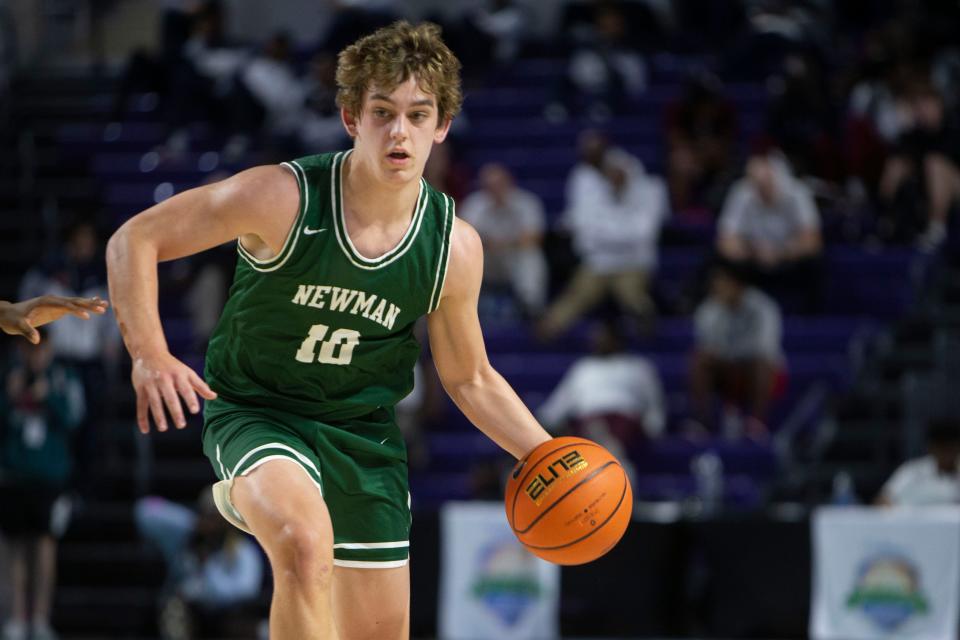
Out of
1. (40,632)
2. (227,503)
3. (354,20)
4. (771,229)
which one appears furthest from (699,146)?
(227,503)

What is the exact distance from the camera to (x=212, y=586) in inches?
426

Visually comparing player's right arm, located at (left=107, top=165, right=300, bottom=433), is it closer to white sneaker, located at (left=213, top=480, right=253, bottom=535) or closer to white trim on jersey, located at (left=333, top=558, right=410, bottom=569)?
white sneaker, located at (left=213, top=480, right=253, bottom=535)

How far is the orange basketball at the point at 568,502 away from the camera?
4.87m

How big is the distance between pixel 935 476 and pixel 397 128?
626cm

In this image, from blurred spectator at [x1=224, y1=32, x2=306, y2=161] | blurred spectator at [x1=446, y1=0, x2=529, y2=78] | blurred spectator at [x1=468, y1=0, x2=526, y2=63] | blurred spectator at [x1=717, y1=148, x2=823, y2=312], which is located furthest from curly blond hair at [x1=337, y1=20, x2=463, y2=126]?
blurred spectator at [x1=468, y1=0, x2=526, y2=63]

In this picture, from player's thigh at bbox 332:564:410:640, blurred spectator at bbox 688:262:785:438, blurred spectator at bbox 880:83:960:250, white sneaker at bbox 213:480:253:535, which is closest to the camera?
white sneaker at bbox 213:480:253:535

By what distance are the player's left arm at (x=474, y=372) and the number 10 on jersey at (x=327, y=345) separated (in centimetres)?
34

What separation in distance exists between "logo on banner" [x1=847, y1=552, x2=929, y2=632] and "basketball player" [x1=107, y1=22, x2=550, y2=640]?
5046 mm

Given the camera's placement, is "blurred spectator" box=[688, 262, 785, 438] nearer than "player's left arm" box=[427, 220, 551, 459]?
No

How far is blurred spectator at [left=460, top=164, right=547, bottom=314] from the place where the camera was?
42.0 ft

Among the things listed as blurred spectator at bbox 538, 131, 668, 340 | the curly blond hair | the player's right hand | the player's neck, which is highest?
blurred spectator at bbox 538, 131, 668, 340

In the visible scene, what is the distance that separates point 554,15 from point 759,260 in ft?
21.4

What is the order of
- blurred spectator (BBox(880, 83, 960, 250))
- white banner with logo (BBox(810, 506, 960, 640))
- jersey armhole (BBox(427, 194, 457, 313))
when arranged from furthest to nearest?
blurred spectator (BBox(880, 83, 960, 250)) → white banner with logo (BBox(810, 506, 960, 640)) → jersey armhole (BBox(427, 194, 457, 313))

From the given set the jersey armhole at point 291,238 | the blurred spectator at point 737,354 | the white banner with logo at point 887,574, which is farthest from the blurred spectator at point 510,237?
the jersey armhole at point 291,238
